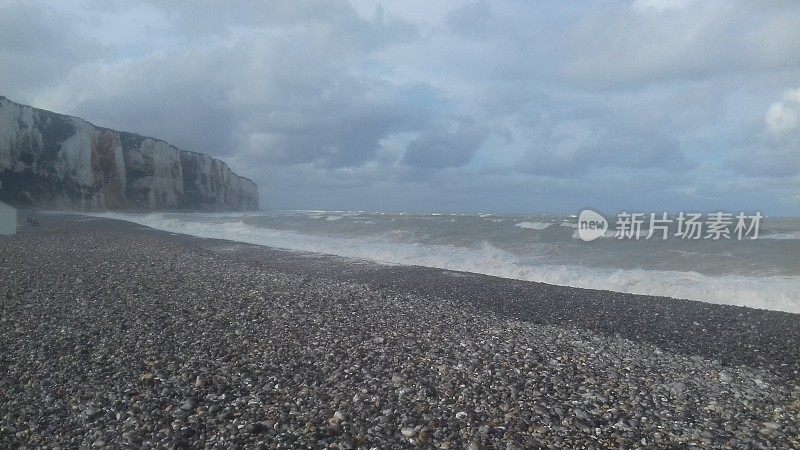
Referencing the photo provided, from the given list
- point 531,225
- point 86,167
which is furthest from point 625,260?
point 86,167

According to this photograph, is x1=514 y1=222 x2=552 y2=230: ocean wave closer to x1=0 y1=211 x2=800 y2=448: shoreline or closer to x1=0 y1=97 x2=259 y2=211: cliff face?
x1=0 y1=211 x2=800 y2=448: shoreline

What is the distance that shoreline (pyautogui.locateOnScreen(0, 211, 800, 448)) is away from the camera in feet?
14.4

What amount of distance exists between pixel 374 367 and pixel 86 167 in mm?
53704

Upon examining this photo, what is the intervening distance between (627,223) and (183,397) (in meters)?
27.6

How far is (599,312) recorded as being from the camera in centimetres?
977

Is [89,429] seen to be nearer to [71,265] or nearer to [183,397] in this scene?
[183,397]

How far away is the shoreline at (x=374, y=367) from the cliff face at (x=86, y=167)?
38810 mm

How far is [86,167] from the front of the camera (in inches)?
1970

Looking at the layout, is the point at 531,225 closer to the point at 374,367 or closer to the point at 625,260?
the point at 625,260

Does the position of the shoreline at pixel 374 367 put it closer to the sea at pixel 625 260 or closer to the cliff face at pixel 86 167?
the sea at pixel 625 260

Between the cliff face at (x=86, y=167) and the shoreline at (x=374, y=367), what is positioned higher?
the cliff face at (x=86, y=167)

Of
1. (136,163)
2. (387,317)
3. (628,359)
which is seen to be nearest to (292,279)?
(387,317)

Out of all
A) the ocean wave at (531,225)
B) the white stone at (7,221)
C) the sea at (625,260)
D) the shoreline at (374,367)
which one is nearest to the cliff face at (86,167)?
the white stone at (7,221)

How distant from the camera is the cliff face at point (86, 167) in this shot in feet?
137
